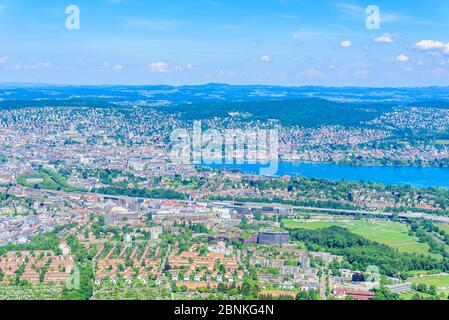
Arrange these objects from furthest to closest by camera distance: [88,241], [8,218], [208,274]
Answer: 1. [8,218]
2. [88,241]
3. [208,274]

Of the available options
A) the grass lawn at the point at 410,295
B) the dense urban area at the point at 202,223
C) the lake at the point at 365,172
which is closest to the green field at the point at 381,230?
the dense urban area at the point at 202,223

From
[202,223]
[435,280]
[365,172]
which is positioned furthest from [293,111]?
[435,280]

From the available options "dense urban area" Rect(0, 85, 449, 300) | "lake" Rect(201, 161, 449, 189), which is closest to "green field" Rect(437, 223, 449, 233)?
"dense urban area" Rect(0, 85, 449, 300)

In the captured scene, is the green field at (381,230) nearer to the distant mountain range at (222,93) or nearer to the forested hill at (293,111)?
the forested hill at (293,111)

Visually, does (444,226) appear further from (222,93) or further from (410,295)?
(222,93)
